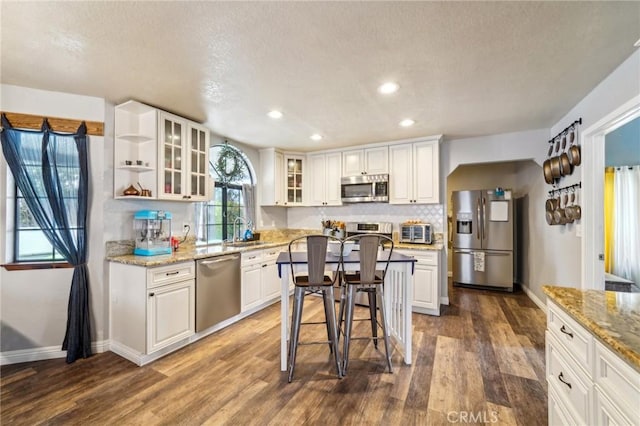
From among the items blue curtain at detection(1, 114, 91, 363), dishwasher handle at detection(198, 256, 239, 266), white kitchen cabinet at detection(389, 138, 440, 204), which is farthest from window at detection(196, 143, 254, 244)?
white kitchen cabinet at detection(389, 138, 440, 204)

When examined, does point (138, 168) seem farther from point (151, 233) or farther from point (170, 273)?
point (170, 273)

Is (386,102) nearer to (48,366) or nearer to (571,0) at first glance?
(571,0)

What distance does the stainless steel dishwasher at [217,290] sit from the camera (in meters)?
2.82

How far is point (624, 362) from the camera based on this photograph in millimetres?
871

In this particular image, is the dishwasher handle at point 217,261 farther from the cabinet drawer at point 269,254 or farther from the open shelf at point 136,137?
the open shelf at point 136,137

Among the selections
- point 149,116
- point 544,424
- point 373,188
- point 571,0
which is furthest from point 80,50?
point 544,424

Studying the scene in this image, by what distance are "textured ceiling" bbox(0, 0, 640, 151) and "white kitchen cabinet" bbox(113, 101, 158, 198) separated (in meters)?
0.17

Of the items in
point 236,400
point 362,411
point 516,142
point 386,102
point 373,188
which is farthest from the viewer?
point 373,188

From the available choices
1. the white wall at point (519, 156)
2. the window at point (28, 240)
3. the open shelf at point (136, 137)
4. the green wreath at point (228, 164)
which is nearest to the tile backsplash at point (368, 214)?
the white wall at point (519, 156)

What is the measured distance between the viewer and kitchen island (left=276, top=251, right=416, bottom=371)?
2281mm

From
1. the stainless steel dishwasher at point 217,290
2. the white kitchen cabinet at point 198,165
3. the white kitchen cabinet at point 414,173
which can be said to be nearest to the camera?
the stainless steel dishwasher at point 217,290

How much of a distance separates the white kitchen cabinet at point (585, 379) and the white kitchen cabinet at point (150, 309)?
286 cm

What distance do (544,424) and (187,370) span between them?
2.62m

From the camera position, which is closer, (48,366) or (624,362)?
(624,362)
